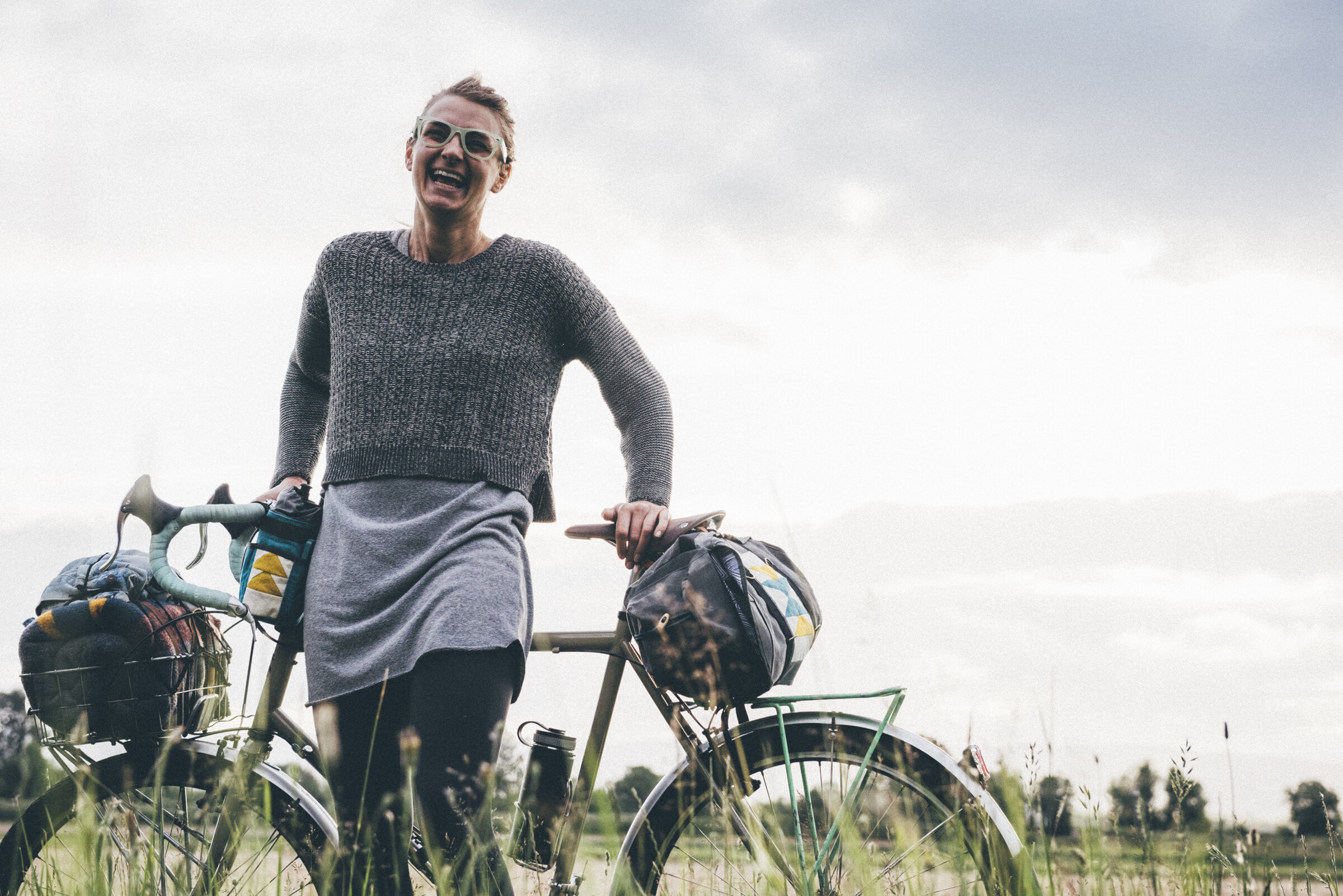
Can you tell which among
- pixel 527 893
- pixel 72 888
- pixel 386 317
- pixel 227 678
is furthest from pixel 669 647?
pixel 72 888

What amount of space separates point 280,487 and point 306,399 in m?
0.30

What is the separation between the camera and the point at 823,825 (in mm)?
2412

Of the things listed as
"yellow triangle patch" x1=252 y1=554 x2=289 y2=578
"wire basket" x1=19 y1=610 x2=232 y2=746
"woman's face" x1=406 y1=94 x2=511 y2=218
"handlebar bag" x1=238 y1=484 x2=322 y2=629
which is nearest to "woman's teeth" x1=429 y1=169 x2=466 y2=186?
"woman's face" x1=406 y1=94 x2=511 y2=218

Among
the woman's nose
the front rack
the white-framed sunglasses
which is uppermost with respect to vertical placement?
the white-framed sunglasses

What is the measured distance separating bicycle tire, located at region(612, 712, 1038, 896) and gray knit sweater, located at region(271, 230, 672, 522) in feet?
2.21

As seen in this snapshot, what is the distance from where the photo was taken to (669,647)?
2.33 m

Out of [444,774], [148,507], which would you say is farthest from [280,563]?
[444,774]

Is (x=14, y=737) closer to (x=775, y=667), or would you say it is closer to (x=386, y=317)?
(x=386, y=317)

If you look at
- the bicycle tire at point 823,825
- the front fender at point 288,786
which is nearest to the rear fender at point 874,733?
the bicycle tire at point 823,825

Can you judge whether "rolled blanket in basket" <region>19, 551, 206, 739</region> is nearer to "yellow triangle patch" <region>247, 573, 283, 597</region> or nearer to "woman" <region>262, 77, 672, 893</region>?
"yellow triangle patch" <region>247, 573, 283, 597</region>

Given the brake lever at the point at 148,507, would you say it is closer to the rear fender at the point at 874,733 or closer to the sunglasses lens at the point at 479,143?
the sunglasses lens at the point at 479,143

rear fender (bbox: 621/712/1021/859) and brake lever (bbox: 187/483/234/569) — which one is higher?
brake lever (bbox: 187/483/234/569)

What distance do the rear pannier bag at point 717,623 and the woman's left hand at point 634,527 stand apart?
11 centimetres

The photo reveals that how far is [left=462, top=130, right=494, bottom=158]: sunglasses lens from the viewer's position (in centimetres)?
268
